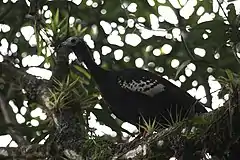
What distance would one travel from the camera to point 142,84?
3762 mm

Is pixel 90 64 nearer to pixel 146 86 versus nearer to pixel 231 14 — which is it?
pixel 146 86

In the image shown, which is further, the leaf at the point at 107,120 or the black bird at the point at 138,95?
the leaf at the point at 107,120

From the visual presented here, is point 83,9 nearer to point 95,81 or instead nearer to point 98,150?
point 95,81

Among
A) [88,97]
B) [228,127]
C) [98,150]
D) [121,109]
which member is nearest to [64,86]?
[88,97]

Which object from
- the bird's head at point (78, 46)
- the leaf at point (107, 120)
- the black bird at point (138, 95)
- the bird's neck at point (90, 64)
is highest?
the bird's head at point (78, 46)

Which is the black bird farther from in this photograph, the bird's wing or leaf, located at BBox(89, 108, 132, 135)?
leaf, located at BBox(89, 108, 132, 135)

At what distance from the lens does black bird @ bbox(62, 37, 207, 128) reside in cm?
368

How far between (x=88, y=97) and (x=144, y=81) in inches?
20.7

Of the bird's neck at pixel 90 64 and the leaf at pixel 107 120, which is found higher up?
the bird's neck at pixel 90 64

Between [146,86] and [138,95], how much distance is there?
7cm

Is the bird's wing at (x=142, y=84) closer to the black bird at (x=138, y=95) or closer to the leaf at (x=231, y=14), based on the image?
the black bird at (x=138, y=95)

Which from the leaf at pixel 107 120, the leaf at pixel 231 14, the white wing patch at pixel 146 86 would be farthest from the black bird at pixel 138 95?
the leaf at pixel 231 14

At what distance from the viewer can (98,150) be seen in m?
3.04

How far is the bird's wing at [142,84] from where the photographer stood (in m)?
3.76
